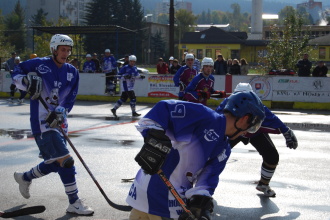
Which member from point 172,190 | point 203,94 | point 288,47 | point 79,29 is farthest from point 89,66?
point 172,190

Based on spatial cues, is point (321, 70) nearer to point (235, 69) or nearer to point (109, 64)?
point (235, 69)

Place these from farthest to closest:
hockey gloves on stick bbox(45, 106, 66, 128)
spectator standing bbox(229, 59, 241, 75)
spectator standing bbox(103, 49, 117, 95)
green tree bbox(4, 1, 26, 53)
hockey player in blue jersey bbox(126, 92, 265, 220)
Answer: green tree bbox(4, 1, 26, 53), spectator standing bbox(103, 49, 117, 95), spectator standing bbox(229, 59, 241, 75), hockey gloves on stick bbox(45, 106, 66, 128), hockey player in blue jersey bbox(126, 92, 265, 220)

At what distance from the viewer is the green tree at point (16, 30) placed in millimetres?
96875

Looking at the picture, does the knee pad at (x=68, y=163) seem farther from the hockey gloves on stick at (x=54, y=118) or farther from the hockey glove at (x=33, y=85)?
the hockey glove at (x=33, y=85)

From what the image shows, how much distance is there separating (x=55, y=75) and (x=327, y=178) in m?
4.21

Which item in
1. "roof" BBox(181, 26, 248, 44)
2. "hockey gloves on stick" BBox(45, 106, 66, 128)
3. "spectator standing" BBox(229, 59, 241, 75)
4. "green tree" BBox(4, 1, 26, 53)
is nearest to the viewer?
"hockey gloves on stick" BBox(45, 106, 66, 128)

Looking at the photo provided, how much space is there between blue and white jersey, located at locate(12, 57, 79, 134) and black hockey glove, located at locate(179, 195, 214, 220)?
3058 mm

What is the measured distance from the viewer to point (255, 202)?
268 inches

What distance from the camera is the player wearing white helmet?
1062 cm

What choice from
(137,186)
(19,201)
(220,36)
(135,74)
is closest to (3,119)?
(135,74)

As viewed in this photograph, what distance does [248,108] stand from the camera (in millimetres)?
3367

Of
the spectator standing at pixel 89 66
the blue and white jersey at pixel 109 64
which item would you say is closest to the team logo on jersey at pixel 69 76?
the blue and white jersey at pixel 109 64

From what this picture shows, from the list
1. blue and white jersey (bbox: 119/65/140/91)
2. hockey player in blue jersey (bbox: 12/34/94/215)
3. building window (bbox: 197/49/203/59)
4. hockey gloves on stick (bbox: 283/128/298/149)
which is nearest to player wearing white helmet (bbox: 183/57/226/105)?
hockey gloves on stick (bbox: 283/128/298/149)

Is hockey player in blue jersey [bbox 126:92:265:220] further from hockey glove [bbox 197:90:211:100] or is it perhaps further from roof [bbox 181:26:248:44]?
roof [bbox 181:26:248:44]
